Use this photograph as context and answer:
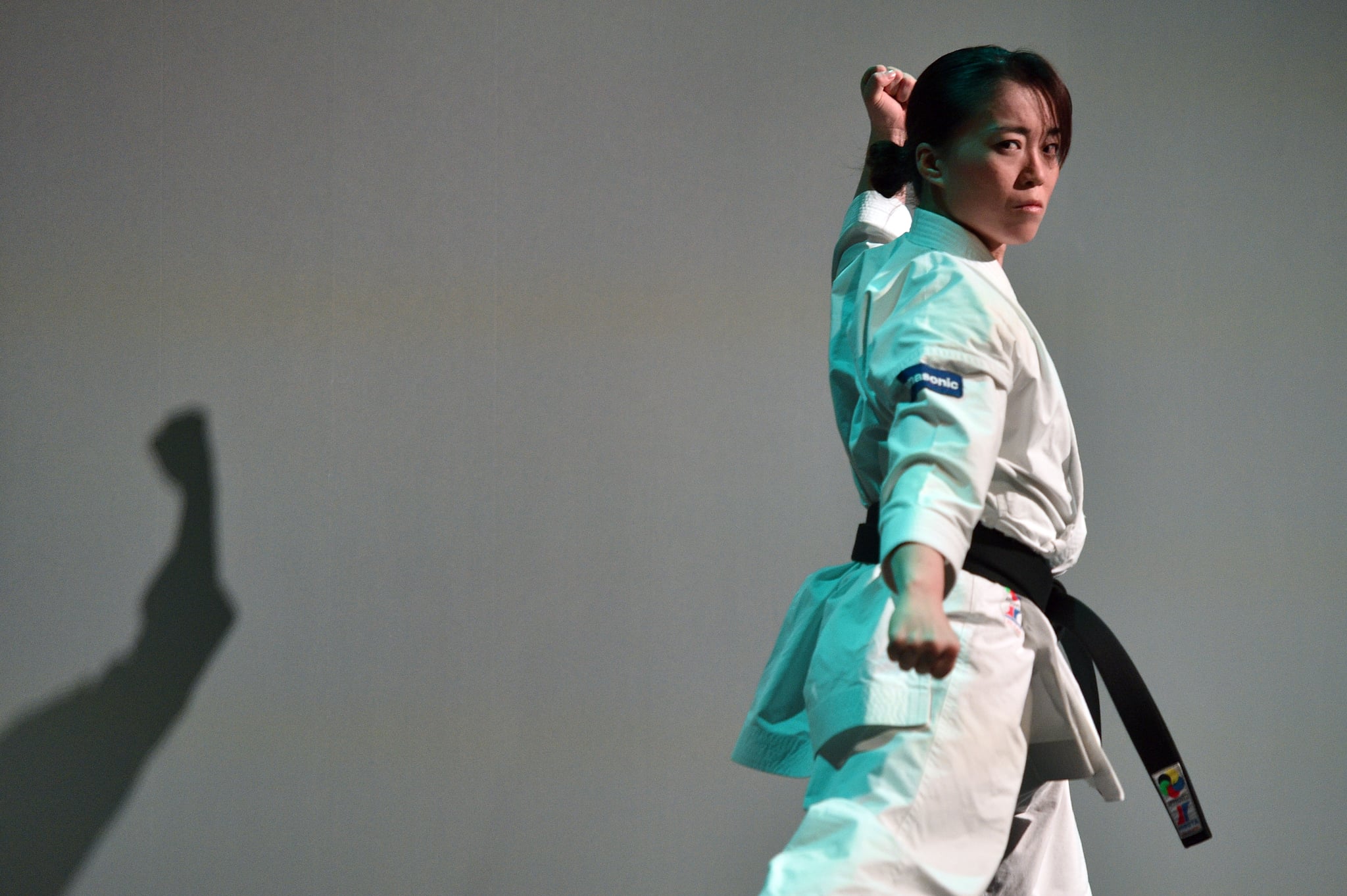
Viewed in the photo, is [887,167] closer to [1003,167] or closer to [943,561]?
[1003,167]

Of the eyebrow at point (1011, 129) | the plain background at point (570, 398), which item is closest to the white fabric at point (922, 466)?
the eyebrow at point (1011, 129)

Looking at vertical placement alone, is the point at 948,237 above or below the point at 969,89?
below

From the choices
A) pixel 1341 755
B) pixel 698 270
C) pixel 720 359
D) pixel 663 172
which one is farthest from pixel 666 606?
pixel 1341 755

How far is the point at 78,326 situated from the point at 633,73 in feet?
3.07

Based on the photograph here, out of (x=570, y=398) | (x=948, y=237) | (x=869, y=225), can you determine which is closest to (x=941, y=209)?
(x=948, y=237)

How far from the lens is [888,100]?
146cm

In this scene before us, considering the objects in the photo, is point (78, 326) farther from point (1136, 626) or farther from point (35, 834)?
point (1136, 626)

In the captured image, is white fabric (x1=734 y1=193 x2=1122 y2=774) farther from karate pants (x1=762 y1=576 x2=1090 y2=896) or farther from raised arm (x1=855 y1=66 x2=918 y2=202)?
raised arm (x1=855 y1=66 x2=918 y2=202)

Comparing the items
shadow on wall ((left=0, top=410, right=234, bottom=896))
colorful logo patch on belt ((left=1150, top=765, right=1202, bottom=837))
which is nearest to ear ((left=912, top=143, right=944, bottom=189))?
colorful logo patch on belt ((left=1150, top=765, right=1202, bottom=837))

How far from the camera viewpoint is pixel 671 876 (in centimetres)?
186

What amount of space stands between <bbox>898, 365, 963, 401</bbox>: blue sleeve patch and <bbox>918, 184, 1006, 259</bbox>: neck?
28cm

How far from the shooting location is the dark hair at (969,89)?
4.09 ft

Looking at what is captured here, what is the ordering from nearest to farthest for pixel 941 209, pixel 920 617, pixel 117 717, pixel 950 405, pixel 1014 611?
1. pixel 920 617
2. pixel 950 405
3. pixel 1014 611
4. pixel 941 209
5. pixel 117 717

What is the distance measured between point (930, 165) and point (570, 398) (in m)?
0.76
